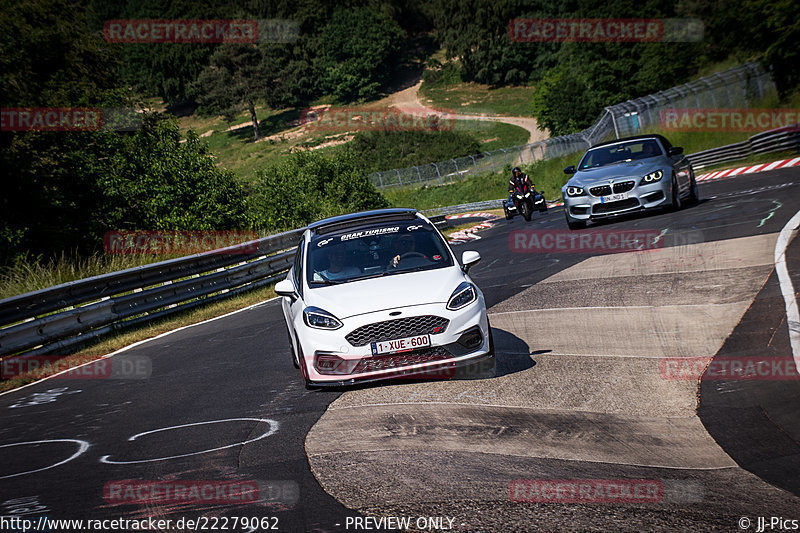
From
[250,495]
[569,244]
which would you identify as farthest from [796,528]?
[569,244]

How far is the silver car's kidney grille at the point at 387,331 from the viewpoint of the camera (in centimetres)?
654

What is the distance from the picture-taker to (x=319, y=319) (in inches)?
268

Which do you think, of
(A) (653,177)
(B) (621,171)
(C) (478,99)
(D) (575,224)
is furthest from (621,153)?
(C) (478,99)

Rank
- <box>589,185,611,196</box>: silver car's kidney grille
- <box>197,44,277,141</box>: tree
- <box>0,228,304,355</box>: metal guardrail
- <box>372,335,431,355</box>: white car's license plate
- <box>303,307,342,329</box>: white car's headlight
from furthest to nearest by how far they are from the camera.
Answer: <box>197,44,277,141</box>: tree
<box>589,185,611,196</box>: silver car's kidney grille
<box>0,228,304,355</box>: metal guardrail
<box>303,307,342,329</box>: white car's headlight
<box>372,335,431,355</box>: white car's license plate

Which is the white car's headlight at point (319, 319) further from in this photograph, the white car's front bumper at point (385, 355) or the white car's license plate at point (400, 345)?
the white car's license plate at point (400, 345)

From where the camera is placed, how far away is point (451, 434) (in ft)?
17.6

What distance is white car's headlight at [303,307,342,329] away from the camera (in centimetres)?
668

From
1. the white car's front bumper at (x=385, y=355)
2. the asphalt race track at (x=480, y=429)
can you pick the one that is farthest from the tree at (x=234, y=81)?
the white car's front bumper at (x=385, y=355)

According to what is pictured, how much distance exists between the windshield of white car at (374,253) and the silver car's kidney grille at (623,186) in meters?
8.50

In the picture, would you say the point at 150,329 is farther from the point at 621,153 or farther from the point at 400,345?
the point at 621,153

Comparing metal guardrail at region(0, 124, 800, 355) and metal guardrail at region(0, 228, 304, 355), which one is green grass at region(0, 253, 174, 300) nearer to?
metal guardrail at region(0, 124, 800, 355)

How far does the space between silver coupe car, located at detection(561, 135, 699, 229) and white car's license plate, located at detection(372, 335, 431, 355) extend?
10155 mm

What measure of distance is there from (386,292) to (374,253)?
1.01 meters

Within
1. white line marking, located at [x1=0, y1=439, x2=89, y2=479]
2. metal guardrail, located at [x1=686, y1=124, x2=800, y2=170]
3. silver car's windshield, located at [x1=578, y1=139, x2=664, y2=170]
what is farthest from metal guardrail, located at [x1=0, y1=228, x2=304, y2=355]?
metal guardrail, located at [x1=686, y1=124, x2=800, y2=170]
